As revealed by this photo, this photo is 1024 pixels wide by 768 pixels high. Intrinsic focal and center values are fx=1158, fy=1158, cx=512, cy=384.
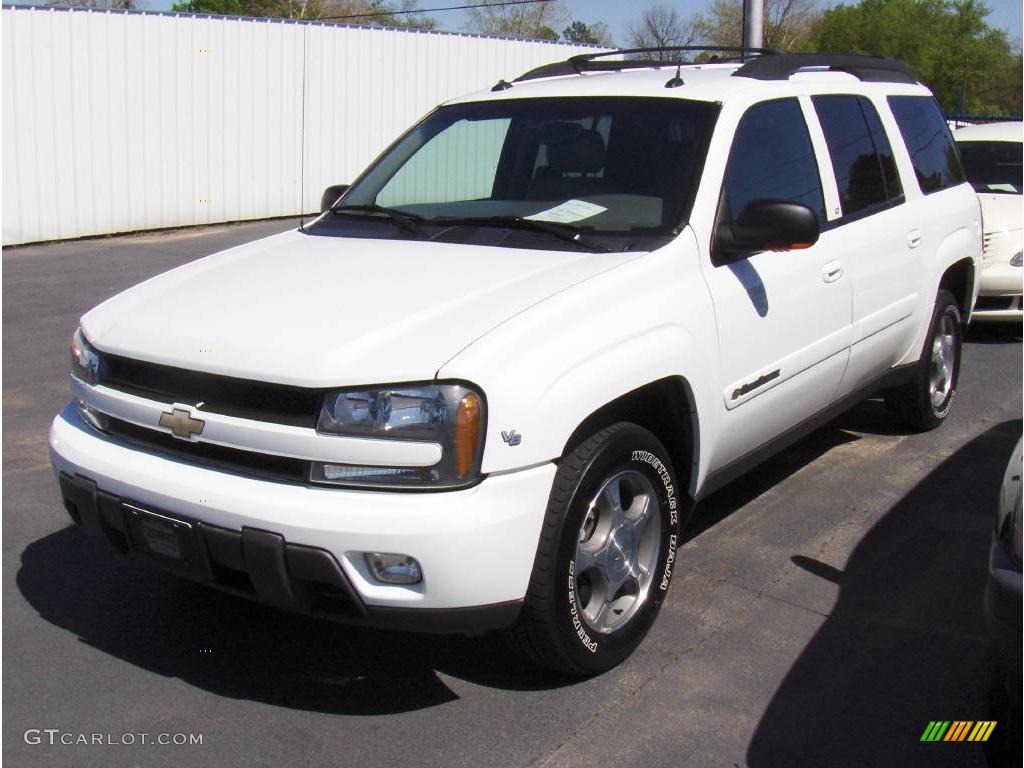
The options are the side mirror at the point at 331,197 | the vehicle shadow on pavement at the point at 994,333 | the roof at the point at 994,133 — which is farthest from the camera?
the roof at the point at 994,133

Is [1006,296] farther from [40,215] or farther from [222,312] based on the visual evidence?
[40,215]

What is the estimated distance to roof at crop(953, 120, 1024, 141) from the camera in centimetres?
1001

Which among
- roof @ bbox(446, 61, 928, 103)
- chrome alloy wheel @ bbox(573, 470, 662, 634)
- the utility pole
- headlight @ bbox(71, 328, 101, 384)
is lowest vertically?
chrome alloy wheel @ bbox(573, 470, 662, 634)

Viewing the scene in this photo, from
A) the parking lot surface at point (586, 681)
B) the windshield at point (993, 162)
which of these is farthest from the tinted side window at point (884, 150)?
the windshield at point (993, 162)

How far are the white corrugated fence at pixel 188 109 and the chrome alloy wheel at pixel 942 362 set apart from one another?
8.67 m

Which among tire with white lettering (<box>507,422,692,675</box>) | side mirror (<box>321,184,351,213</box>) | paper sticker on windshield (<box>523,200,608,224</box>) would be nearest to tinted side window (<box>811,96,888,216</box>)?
paper sticker on windshield (<box>523,200,608,224</box>)

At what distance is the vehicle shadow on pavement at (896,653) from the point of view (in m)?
3.34

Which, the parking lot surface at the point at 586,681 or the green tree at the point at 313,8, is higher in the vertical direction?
the green tree at the point at 313,8

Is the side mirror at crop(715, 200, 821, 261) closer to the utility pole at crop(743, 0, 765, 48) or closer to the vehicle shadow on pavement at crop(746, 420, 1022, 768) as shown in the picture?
the vehicle shadow on pavement at crop(746, 420, 1022, 768)

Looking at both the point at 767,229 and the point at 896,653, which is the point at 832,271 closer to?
the point at 767,229

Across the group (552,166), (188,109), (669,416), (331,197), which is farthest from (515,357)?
(188,109)

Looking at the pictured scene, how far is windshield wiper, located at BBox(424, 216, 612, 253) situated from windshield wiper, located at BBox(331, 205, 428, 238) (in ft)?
0.18

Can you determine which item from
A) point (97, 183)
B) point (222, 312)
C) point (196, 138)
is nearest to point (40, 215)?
point (97, 183)

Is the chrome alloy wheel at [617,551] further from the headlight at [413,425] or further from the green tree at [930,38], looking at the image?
the green tree at [930,38]
